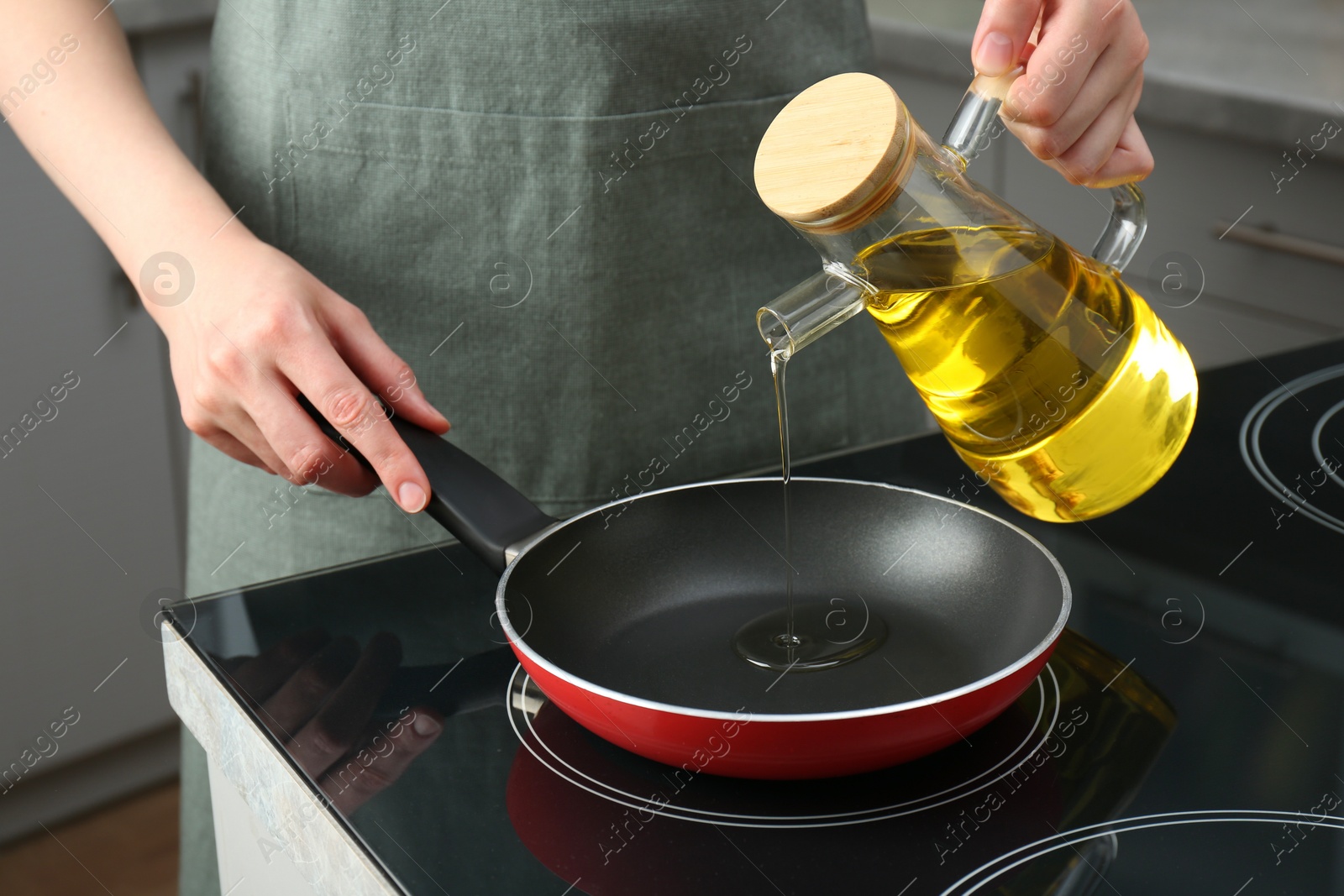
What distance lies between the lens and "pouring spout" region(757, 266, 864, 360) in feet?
1.56

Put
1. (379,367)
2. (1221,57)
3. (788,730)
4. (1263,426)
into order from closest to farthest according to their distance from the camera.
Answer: (788,730), (379,367), (1263,426), (1221,57)

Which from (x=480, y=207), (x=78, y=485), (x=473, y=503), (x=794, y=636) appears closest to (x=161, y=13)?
(x=78, y=485)

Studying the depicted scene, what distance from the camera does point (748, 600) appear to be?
586mm

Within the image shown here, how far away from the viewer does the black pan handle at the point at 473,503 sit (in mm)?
542

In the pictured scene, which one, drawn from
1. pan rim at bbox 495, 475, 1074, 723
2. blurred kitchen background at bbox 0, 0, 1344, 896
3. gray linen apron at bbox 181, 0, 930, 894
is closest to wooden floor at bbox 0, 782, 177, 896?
blurred kitchen background at bbox 0, 0, 1344, 896

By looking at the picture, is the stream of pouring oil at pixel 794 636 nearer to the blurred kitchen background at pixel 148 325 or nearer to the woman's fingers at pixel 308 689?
the woman's fingers at pixel 308 689

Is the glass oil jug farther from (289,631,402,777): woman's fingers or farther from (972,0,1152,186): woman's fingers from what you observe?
(289,631,402,777): woman's fingers

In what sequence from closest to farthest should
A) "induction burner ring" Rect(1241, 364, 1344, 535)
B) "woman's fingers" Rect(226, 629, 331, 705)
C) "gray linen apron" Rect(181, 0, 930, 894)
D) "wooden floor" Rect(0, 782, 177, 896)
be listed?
"woman's fingers" Rect(226, 629, 331, 705) < "induction burner ring" Rect(1241, 364, 1344, 535) < "gray linen apron" Rect(181, 0, 930, 894) < "wooden floor" Rect(0, 782, 177, 896)

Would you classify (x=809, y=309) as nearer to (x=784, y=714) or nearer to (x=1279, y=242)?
(x=784, y=714)

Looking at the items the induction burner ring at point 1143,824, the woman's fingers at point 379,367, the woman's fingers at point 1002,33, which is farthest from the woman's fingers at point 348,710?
the woman's fingers at point 1002,33

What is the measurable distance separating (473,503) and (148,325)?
0.95 metres

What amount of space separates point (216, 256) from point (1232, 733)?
50cm

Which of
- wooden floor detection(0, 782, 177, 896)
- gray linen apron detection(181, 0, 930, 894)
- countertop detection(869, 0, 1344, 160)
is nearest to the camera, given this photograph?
gray linen apron detection(181, 0, 930, 894)

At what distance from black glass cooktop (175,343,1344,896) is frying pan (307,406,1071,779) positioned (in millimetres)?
22
